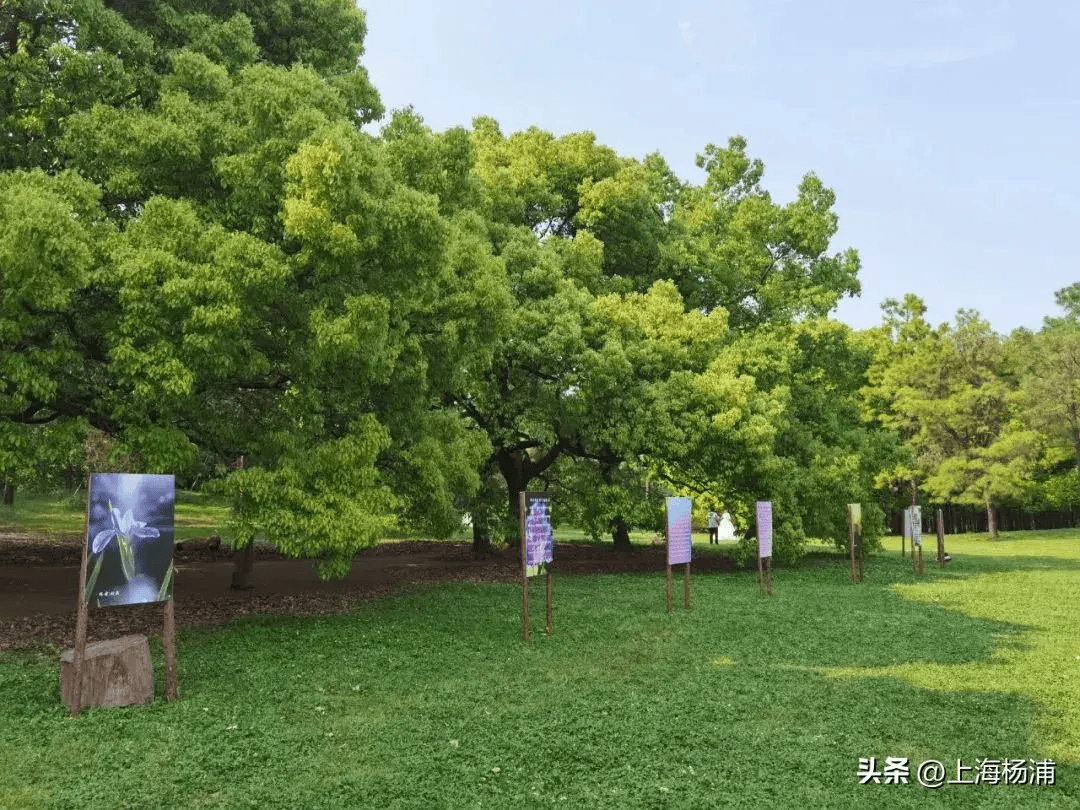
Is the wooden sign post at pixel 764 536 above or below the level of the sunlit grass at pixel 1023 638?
above

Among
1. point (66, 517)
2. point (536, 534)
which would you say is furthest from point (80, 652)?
point (66, 517)

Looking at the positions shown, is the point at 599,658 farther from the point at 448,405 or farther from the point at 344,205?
the point at 448,405

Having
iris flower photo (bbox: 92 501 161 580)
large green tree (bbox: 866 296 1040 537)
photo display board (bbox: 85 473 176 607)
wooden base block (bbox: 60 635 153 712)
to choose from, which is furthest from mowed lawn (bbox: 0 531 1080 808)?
large green tree (bbox: 866 296 1040 537)

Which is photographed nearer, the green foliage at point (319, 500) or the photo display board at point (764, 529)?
the green foliage at point (319, 500)

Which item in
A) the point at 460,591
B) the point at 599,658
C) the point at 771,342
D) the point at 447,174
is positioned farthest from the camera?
the point at 771,342

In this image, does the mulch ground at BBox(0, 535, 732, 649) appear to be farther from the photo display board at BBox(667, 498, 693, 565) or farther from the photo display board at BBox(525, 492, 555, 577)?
the photo display board at BBox(667, 498, 693, 565)

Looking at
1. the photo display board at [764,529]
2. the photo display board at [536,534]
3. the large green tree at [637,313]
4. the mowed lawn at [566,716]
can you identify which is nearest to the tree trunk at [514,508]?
the large green tree at [637,313]

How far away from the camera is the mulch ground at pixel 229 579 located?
12688 millimetres

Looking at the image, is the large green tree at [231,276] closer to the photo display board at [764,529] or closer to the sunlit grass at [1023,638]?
the photo display board at [764,529]

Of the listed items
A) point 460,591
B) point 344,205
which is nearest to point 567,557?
point 460,591

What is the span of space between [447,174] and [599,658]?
Result: 8.47 meters

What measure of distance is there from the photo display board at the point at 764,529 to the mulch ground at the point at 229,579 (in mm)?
5721

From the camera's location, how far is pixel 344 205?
10836mm

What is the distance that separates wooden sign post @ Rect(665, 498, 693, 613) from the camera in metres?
Result: 13.9
